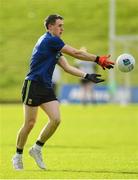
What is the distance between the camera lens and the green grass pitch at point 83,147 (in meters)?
12.1

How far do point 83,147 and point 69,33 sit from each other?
111 ft

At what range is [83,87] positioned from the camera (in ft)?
125

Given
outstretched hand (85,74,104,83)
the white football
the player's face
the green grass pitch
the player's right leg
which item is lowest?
the green grass pitch

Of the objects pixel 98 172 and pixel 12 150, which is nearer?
pixel 98 172

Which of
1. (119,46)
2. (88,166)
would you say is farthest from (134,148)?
(119,46)

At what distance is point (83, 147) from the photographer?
17.7m

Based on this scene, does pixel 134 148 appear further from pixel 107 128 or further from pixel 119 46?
pixel 119 46

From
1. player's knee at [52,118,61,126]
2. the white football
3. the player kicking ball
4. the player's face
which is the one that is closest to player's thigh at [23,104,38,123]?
the player kicking ball

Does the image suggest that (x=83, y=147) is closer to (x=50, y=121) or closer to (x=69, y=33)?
(x=50, y=121)

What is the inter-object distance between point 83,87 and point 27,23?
1406cm

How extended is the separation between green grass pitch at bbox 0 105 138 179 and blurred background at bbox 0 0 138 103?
1202cm

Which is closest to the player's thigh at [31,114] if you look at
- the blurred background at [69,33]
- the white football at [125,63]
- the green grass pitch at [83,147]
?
the green grass pitch at [83,147]

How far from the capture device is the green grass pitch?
12.1m

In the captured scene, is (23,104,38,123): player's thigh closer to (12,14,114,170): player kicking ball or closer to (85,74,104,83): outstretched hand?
(12,14,114,170): player kicking ball
